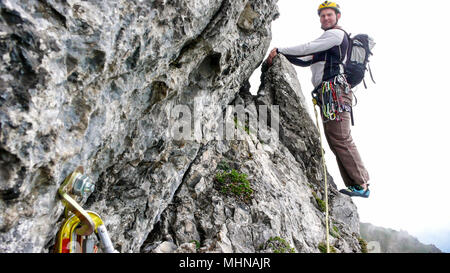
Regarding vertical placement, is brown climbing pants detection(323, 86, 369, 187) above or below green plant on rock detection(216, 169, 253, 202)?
above

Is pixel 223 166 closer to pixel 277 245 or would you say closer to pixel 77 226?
pixel 277 245

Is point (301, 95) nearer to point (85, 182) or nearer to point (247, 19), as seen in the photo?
point (247, 19)

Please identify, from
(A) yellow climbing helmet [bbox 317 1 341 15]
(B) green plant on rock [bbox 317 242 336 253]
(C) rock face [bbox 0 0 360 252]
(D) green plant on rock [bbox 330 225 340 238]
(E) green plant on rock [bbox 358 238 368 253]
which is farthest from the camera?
(A) yellow climbing helmet [bbox 317 1 341 15]

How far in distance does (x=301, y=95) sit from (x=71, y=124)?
8.91m

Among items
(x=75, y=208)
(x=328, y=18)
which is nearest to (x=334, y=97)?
(x=328, y=18)

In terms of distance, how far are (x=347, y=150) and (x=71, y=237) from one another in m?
7.36

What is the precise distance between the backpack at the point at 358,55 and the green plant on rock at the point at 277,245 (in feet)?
17.5

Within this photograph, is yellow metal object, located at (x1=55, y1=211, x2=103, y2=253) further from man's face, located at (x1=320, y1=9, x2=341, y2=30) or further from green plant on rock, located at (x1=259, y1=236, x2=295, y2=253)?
man's face, located at (x1=320, y1=9, x2=341, y2=30)

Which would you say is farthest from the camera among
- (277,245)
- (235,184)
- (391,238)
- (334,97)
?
(391,238)

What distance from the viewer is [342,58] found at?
8.70 metres

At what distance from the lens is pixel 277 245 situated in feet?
20.3

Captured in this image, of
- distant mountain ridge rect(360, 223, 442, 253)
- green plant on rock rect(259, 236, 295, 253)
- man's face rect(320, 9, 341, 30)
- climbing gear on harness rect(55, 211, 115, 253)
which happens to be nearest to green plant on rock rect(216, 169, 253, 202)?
green plant on rock rect(259, 236, 295, 253)

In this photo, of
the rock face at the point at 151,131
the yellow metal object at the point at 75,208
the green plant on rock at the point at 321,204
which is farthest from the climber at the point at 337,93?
the yellow metal object at the point at 75,208

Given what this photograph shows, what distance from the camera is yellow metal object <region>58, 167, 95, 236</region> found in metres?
3.58
